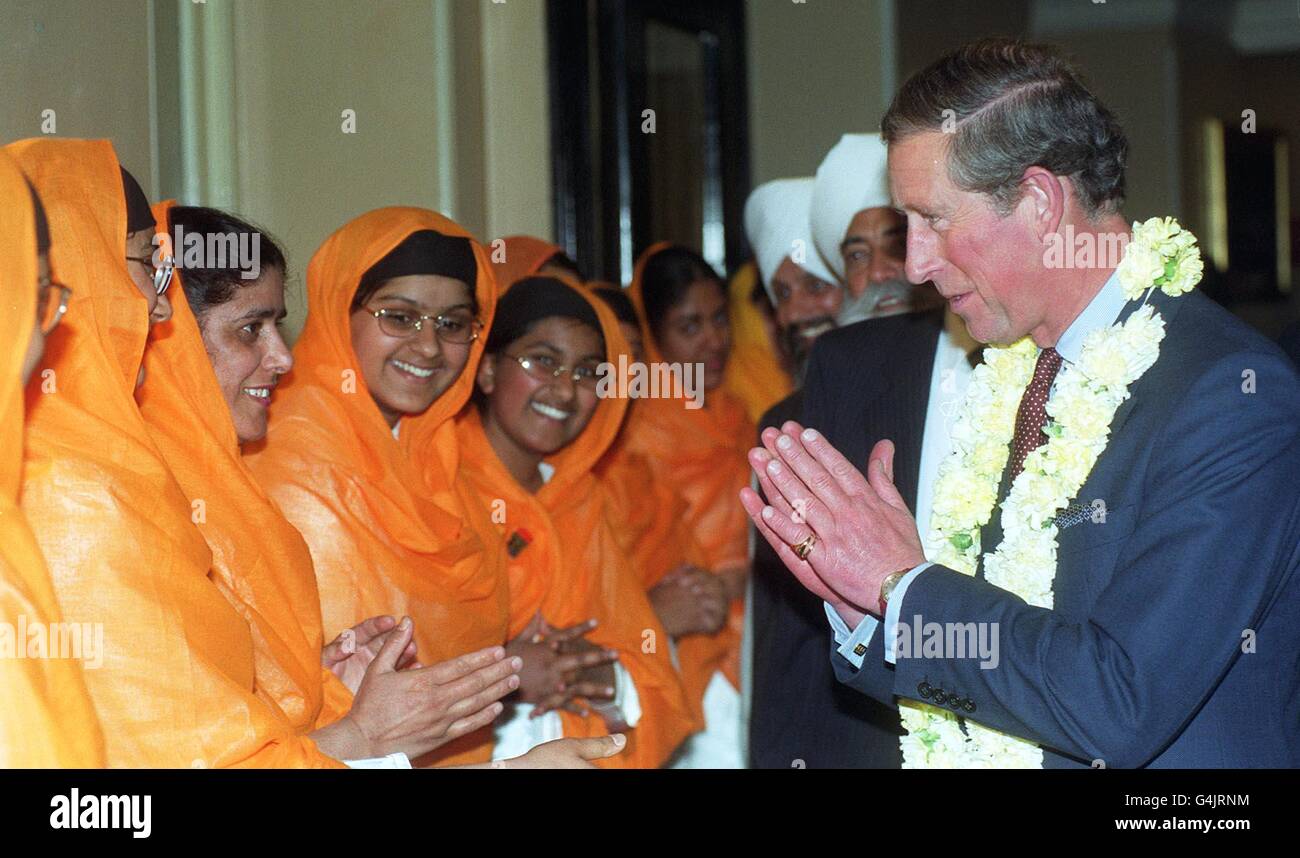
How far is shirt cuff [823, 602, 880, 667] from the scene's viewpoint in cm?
187

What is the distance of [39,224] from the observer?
1.39m

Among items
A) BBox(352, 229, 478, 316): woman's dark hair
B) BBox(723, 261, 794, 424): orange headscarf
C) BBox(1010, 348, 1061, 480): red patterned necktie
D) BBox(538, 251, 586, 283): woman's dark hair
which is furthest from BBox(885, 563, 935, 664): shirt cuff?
BBox(723, 261, 794, 424): orange headscarf

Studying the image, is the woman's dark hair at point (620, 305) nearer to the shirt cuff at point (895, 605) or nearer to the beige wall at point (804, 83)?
the shirt cuff at point (895, 605)

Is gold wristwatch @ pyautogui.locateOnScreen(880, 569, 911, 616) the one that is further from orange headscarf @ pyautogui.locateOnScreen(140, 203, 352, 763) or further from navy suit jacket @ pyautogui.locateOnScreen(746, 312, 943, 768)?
orange headscarf @ pyautogui.locateOnScreen(140, 203, 352, 763)

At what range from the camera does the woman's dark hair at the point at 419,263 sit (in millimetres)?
2623

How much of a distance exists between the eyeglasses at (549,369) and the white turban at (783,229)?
85 cm

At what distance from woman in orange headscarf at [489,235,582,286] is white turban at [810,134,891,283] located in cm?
60

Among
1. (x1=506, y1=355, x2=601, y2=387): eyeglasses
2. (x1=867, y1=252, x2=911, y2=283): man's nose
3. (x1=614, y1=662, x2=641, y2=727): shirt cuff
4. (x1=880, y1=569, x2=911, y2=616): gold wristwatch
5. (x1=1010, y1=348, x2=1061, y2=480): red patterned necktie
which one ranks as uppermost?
(x1=867, y1=252, x2=911, y2=283): man's nose

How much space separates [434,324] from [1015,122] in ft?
3.98

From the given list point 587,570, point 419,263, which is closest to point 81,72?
point 419,263

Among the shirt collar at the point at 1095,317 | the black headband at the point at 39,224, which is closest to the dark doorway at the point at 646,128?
the shirt collar at the point at 1095,317
